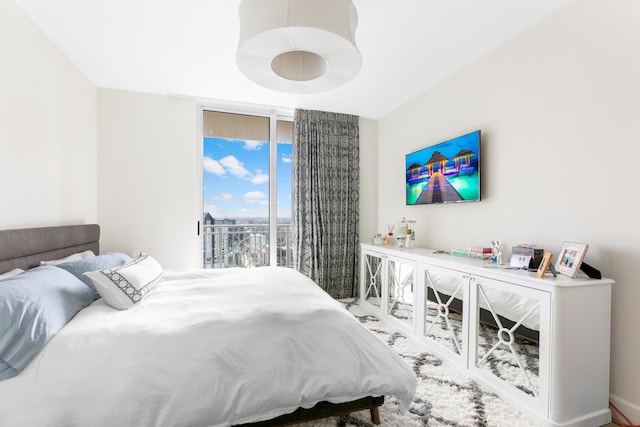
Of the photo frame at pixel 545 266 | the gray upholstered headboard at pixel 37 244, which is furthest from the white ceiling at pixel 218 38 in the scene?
the photo frame at pixel 545 266

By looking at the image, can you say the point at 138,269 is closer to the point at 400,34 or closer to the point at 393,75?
the point at 400,34

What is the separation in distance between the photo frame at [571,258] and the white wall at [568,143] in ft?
0.59

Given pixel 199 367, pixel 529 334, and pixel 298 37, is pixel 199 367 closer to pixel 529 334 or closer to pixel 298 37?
pixel 298 37

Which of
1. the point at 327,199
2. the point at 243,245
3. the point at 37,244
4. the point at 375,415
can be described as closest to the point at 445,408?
the point at 375,415

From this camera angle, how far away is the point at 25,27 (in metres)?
2.06

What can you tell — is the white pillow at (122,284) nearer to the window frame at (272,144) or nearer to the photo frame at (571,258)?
the window frame at (272,144)

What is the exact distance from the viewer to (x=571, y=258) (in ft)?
5.65

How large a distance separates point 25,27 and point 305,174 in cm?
278

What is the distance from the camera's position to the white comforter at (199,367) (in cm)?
112

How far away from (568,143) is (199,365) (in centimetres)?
254

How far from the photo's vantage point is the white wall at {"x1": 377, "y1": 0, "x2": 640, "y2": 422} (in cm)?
166

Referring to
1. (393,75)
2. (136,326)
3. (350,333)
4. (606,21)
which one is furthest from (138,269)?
(606,21)

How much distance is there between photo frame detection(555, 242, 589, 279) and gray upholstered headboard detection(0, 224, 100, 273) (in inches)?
128

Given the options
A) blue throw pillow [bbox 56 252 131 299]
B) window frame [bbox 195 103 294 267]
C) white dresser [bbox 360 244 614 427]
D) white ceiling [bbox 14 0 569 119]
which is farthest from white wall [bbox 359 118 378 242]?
blue throw pillow [bbox 56 252 131 299]
